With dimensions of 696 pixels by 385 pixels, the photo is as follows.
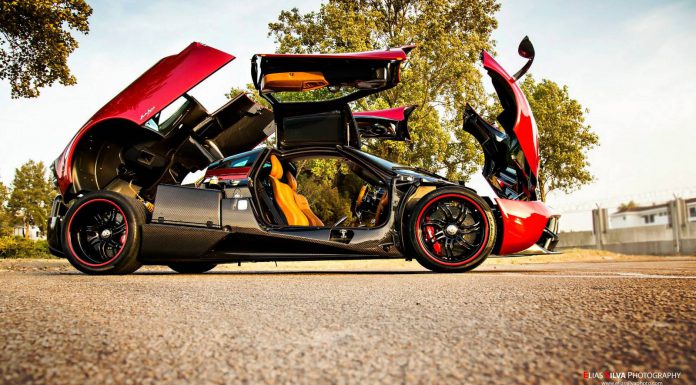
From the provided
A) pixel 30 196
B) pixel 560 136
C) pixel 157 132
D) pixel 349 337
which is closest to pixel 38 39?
pixel 157 132

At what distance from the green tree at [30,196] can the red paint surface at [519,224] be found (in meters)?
54.9

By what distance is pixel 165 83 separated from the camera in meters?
5.03

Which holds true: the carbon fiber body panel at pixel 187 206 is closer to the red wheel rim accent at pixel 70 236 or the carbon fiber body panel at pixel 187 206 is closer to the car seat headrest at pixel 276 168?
the red wheel rim accent at pixel 70 236

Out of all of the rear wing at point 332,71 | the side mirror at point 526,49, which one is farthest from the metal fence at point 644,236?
the rear wing at point 332,71

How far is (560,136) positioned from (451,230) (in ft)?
77.8

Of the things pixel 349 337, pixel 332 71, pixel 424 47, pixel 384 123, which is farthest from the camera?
pixel 424 47

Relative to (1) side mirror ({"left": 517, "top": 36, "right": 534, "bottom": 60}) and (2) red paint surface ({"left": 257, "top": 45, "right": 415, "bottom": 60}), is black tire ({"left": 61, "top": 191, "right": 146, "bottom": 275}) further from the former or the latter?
(1) side mirror ({"left": 517, "top": 36, "right": 534, "bottom": 60})

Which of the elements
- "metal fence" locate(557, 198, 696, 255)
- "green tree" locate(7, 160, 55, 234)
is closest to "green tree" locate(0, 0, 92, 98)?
"metal fence" locate(557, 198, 696, 255)

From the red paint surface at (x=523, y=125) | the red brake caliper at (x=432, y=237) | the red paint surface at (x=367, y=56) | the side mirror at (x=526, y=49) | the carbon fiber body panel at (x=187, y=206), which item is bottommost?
the red brake caliper at (x=432, y=237)

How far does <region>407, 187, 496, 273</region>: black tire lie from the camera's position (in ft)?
15.2

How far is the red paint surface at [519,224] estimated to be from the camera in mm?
4781

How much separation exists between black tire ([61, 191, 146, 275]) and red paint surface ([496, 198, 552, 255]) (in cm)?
330

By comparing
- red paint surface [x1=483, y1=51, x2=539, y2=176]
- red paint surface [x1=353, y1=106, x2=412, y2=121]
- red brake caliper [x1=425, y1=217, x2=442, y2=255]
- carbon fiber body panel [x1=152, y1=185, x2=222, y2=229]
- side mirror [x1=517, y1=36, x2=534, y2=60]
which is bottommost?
red brake caliper [x1=425, y1=217, x2=442, y2=255]

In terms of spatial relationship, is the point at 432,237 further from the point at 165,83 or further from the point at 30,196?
the point at 30,196
